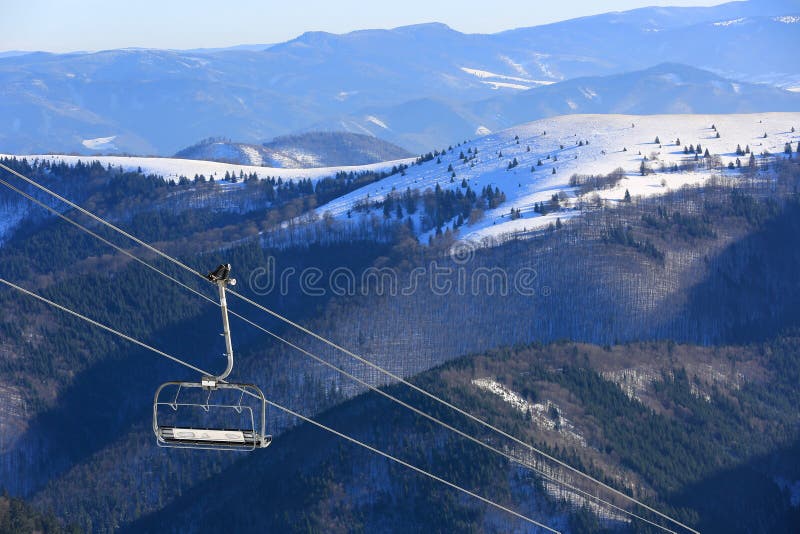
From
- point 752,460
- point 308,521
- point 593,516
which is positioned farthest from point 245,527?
point 752,460

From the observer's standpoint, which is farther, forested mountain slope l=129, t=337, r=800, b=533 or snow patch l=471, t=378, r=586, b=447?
snow patch l=471, t=378, r=586, b=447

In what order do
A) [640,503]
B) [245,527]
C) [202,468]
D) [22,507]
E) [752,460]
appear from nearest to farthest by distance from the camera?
[22,507] < [640,503] < [245,527] < [752,460] < [202,468]

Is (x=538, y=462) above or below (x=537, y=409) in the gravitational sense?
above

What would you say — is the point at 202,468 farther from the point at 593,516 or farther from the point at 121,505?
the point at 593,516

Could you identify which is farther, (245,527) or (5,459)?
(5,459)

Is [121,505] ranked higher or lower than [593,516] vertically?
lower

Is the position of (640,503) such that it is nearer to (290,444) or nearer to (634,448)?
(634,448)

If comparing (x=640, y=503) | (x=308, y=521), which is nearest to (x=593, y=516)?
(x=640, y=503)

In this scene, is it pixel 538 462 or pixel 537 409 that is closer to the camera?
pixel 538 462

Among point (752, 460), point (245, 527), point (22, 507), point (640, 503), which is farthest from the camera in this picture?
point (752, 460)

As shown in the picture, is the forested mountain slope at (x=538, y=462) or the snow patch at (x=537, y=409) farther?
the snow patch at (x=537, y=409)
